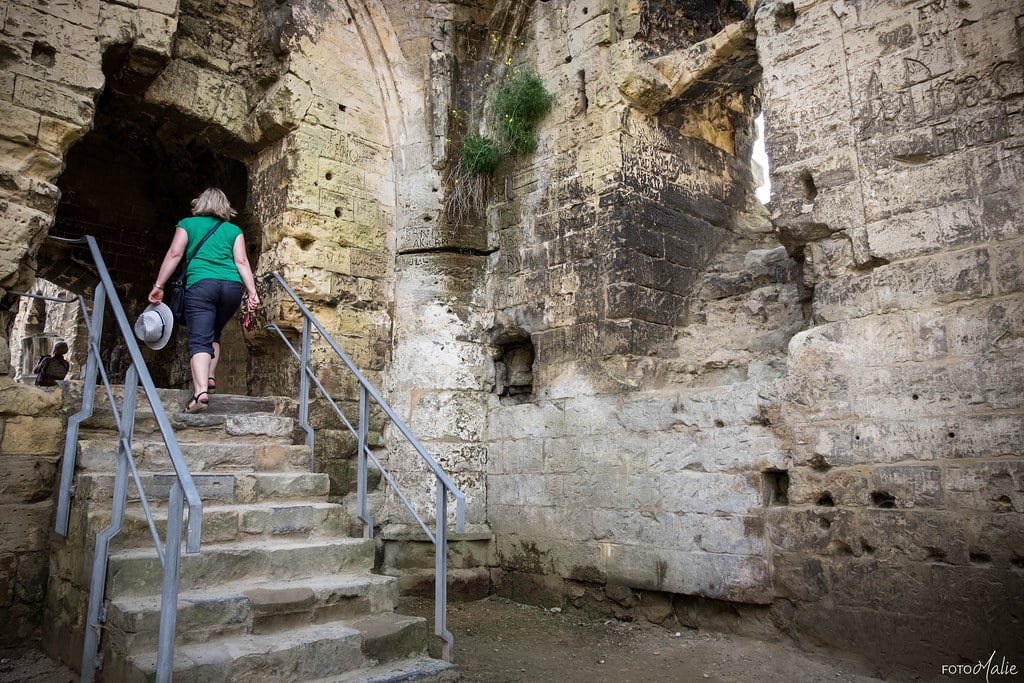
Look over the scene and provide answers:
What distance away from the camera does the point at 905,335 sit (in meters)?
4.07

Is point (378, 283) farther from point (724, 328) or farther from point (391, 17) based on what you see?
point (724, 328)

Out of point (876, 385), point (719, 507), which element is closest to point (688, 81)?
point (876, 385)

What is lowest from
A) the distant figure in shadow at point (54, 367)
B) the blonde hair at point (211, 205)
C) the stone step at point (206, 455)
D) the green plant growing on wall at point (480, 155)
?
the stone step at point (206, 455)

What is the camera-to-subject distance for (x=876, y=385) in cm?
411

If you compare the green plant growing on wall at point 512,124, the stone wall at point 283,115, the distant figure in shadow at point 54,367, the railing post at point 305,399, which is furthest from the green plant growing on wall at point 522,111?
the distant figure in shadow at point 54,367

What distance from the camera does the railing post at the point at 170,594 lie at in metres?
2.79

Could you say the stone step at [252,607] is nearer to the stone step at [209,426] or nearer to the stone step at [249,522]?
the stone step at [249,522]

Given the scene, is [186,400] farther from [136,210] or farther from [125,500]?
[136,210]

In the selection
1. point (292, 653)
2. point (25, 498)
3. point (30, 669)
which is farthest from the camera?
point (25, 498)

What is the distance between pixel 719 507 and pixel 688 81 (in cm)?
305

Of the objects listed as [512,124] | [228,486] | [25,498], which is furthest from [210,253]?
[512,124]

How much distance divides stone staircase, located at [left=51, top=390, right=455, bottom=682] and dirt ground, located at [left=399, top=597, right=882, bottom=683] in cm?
66

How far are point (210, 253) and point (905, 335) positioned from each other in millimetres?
4166

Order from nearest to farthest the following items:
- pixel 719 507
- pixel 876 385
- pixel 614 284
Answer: pixel 876 385 < pixel 719 507 < pixel 614 284
